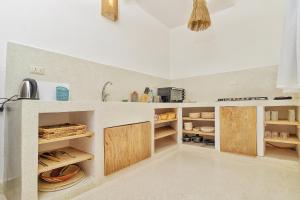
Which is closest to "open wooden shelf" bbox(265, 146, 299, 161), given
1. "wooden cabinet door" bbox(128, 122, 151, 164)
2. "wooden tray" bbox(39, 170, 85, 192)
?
"wooden cabinet door" bbox(128, 122, 151, 164)

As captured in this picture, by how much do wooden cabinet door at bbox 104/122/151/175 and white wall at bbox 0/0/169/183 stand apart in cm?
87

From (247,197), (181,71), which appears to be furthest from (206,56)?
(247,197)

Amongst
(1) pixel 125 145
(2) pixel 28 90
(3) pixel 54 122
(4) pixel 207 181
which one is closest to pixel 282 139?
(4) pixel 207 181

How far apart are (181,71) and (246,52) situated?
1.14 metres

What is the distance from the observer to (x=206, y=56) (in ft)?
9.66

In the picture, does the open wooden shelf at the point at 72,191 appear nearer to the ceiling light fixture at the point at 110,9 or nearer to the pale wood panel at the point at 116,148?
the pale wood panel at the point at 116,148

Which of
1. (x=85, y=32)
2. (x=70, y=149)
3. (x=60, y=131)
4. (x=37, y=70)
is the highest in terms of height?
(x=85, y=32)

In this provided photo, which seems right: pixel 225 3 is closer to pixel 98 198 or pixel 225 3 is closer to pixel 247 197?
pixel 247 197

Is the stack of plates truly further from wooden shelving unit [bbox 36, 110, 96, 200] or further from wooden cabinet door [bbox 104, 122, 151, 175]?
wooden cabinet door [bbox 104, 122, 151, 175]

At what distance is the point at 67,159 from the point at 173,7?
2.69m

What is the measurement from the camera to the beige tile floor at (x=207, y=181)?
4.18 ft

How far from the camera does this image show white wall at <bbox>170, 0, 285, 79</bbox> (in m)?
2.37

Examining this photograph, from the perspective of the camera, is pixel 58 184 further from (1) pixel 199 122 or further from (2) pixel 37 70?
(1) pixel 199 122

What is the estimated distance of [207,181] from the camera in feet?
4.94
